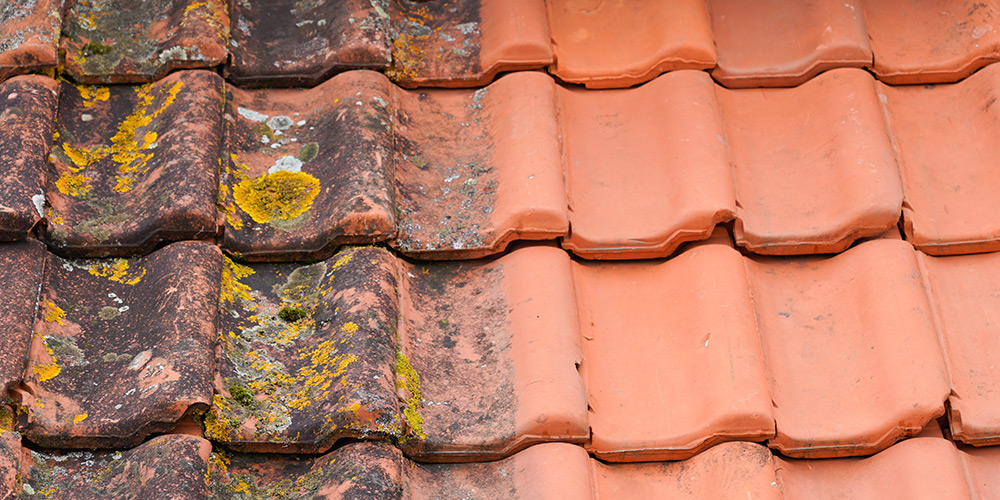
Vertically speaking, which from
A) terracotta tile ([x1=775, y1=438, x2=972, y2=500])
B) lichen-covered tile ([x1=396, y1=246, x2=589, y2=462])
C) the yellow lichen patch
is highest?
the yellow lichen patch

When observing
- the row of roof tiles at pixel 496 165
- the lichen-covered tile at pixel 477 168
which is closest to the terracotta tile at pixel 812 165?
the row of roof tiles at pixel 496 165

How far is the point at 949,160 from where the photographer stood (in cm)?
214

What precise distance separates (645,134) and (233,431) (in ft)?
3.73

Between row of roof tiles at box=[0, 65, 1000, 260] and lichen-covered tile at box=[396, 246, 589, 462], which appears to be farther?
row of roof tiles at box=[0, 65, 1000, 260]

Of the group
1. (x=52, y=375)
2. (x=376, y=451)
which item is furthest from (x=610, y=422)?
(x=52, y=375)

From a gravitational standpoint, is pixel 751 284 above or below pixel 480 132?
below

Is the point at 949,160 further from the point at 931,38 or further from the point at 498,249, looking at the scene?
the point at 498,249

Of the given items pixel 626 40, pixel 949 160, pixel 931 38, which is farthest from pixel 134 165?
pixel 931 38

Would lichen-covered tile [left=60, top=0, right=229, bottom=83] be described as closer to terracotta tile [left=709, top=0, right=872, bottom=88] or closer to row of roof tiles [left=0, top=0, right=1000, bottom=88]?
row of roof tiles [left=0, top=0, right=1000, bottom=88]

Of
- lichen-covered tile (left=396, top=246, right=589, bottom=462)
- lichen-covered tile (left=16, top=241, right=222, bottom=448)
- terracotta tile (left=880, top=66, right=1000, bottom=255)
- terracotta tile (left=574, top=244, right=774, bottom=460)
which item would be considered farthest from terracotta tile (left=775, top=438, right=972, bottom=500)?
lichen-covered tile (left=16, top=241, right=222, bottom=448)

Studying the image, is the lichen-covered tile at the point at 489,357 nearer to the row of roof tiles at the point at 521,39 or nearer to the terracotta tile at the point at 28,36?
the row of roof tiles at the point at 521,39

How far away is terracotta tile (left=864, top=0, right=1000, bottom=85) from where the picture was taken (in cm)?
229

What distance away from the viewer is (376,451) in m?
1.60

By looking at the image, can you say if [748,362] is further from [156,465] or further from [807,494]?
[156,465]
